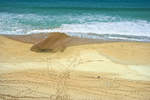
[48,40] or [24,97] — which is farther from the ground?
[48,40]

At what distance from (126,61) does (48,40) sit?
6.92 feet

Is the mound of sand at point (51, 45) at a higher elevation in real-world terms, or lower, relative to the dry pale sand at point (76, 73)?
higher

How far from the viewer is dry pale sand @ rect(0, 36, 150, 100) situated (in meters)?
2.20

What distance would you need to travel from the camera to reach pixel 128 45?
406 cm

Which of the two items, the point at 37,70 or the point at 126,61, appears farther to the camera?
the point at 126,61

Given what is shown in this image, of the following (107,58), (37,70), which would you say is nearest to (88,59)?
(107,58)

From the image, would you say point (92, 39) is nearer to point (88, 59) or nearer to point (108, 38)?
point (108, 38)

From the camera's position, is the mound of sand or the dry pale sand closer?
the dry pale sand

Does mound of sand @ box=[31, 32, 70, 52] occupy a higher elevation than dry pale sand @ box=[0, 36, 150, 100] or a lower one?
higher

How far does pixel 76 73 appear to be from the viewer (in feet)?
8.88

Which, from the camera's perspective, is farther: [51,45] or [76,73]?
[51,45]

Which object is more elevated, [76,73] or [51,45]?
[51,45]

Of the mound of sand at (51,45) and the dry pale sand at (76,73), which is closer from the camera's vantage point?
the dry pale sand at (76,73)

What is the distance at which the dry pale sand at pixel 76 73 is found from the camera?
2.20m
